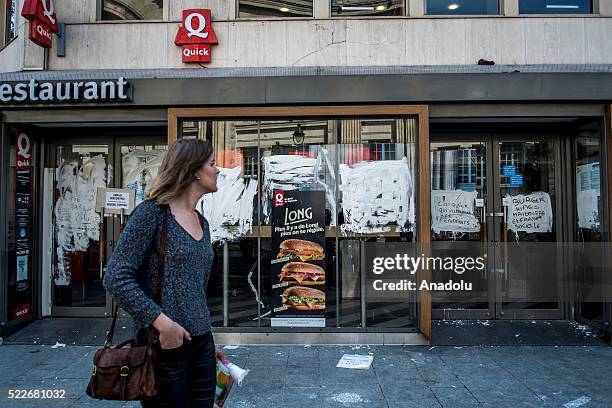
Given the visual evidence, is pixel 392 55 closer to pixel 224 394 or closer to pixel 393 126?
pixel 393 126

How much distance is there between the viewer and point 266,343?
611 centimetres

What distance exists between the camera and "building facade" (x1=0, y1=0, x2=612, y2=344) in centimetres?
607

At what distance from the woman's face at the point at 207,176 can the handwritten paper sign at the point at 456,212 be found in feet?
18.4

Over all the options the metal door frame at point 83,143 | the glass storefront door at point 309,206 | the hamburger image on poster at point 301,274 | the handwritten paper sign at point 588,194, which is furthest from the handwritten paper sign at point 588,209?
the metal door frame at point 83,143

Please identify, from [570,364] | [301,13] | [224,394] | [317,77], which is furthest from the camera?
[301,13]

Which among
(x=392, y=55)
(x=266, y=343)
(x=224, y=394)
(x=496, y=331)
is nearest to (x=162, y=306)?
(x=224, y=394)

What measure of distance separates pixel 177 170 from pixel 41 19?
516 cm

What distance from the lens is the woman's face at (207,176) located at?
2.24 meters

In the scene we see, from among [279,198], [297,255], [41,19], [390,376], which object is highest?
[41,19]

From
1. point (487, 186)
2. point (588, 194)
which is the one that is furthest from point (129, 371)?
point (588, 194)

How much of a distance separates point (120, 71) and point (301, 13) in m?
2.55

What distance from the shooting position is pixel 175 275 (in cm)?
210

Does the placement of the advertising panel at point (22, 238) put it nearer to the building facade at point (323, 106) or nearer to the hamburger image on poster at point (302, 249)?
the building facade at point (323, 106)

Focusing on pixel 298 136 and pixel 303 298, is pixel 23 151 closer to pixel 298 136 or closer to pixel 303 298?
pixel 298 136
